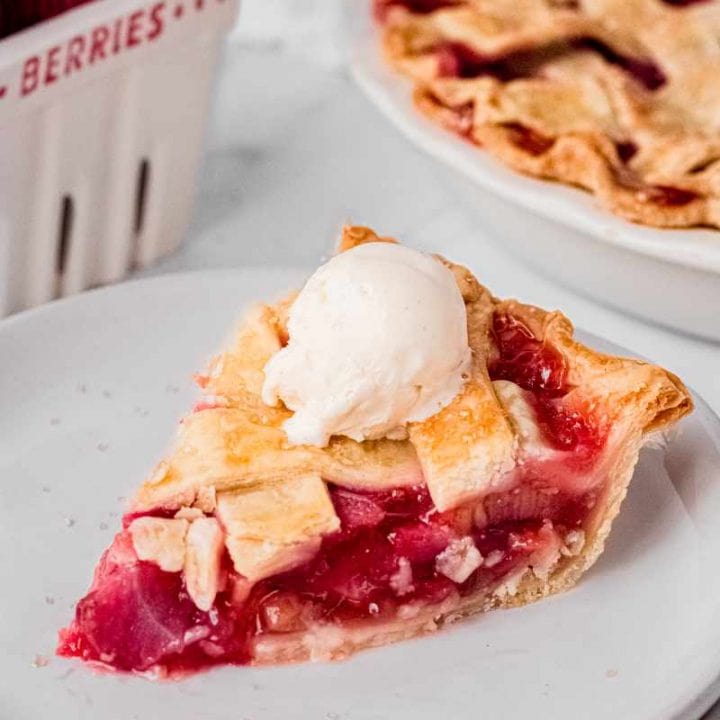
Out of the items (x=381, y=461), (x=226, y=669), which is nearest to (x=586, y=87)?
(x=381, y=461)

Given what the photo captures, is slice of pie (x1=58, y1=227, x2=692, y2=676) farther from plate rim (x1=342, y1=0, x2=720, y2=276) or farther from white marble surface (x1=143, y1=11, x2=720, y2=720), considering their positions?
white marble surface (x1=143, y1=11, x2=720, y2=720)

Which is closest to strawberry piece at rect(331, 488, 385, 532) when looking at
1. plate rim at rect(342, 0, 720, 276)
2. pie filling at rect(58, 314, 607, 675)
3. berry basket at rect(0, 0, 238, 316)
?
pie filling at rect(58, 314, 607, 675)

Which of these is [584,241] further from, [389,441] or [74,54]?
[74,54]

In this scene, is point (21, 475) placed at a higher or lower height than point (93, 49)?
lower

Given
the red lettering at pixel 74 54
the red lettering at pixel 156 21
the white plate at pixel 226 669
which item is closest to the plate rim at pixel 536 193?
the white plate at pixel 226 669

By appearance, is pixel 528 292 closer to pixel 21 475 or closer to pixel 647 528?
pixel 647 528

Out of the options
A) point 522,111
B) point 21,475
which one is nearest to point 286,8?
point 522,111

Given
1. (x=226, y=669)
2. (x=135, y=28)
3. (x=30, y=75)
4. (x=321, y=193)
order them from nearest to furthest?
(x=226, y=669) < (x=30, y=75) < (x=135, y=28) < (x=321, y=193)
